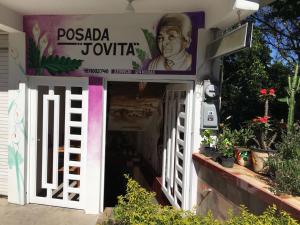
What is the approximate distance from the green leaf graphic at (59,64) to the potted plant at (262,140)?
3.03 meters

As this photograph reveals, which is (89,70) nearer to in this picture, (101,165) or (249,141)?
(101,165)

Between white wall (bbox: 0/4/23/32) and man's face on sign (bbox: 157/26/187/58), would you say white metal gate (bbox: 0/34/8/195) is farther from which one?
man's face on sign (bbox: 157/26/187/58)

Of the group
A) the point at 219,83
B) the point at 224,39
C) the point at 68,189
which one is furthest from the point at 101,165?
the point at 224,39

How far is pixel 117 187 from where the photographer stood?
9086mm

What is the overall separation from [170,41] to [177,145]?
1885 millimetres

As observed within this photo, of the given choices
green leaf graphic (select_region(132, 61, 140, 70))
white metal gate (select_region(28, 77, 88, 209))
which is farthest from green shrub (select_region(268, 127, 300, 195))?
white metal gate (select_region(28, 77, 88, 209))

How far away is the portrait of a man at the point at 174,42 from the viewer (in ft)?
16.7

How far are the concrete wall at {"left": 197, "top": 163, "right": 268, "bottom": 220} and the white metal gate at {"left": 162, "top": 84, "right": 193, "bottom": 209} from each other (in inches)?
13.4

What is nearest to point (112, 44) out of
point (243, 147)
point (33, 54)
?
point (33, 54)

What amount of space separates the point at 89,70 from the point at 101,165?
164cm

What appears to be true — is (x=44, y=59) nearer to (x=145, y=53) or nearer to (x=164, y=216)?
(x=145, y=53)

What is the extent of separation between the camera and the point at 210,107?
4.94 m

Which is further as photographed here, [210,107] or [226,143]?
[210,107]

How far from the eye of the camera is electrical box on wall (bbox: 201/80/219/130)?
4922 mm
